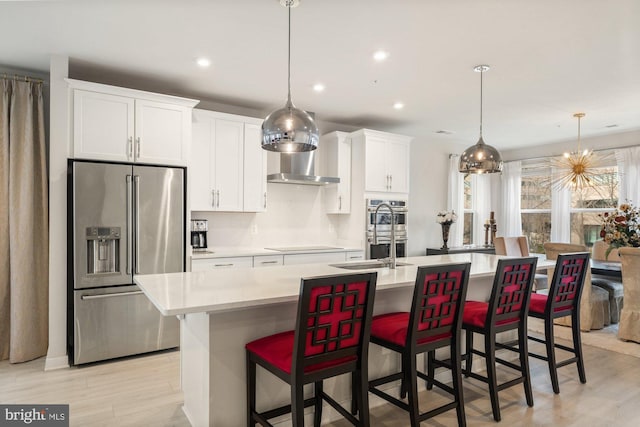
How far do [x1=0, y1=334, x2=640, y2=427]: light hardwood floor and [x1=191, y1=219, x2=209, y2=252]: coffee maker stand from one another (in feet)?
4.13

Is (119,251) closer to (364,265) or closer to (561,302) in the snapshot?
(364,265)

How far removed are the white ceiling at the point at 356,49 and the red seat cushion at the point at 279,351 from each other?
6.51 ft

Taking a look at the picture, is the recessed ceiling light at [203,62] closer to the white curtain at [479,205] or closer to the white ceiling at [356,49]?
the white ceiling at [356,49]

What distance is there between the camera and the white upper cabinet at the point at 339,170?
5.34 m

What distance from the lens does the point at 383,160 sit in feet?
17.6

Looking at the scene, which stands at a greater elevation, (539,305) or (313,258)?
(313,258)

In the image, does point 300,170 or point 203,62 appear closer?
point 203,62

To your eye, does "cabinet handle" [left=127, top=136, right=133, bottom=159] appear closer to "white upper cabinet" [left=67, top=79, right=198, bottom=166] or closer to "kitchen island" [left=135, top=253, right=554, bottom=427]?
"white upper cabinet" [left=67, top=79, right=198, bottom=166]

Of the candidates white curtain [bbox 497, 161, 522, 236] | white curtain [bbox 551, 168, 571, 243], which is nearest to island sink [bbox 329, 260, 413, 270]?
white curtain [bbox 551, 168, 571, 243]

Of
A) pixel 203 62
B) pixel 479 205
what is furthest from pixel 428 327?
pixel 479 205

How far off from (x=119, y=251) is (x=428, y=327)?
2697 millimetres

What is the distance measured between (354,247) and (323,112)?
1.77m

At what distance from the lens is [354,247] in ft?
17.3

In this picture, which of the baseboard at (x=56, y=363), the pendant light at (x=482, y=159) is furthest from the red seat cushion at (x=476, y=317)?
the baseboard at (x=56, y=363)
